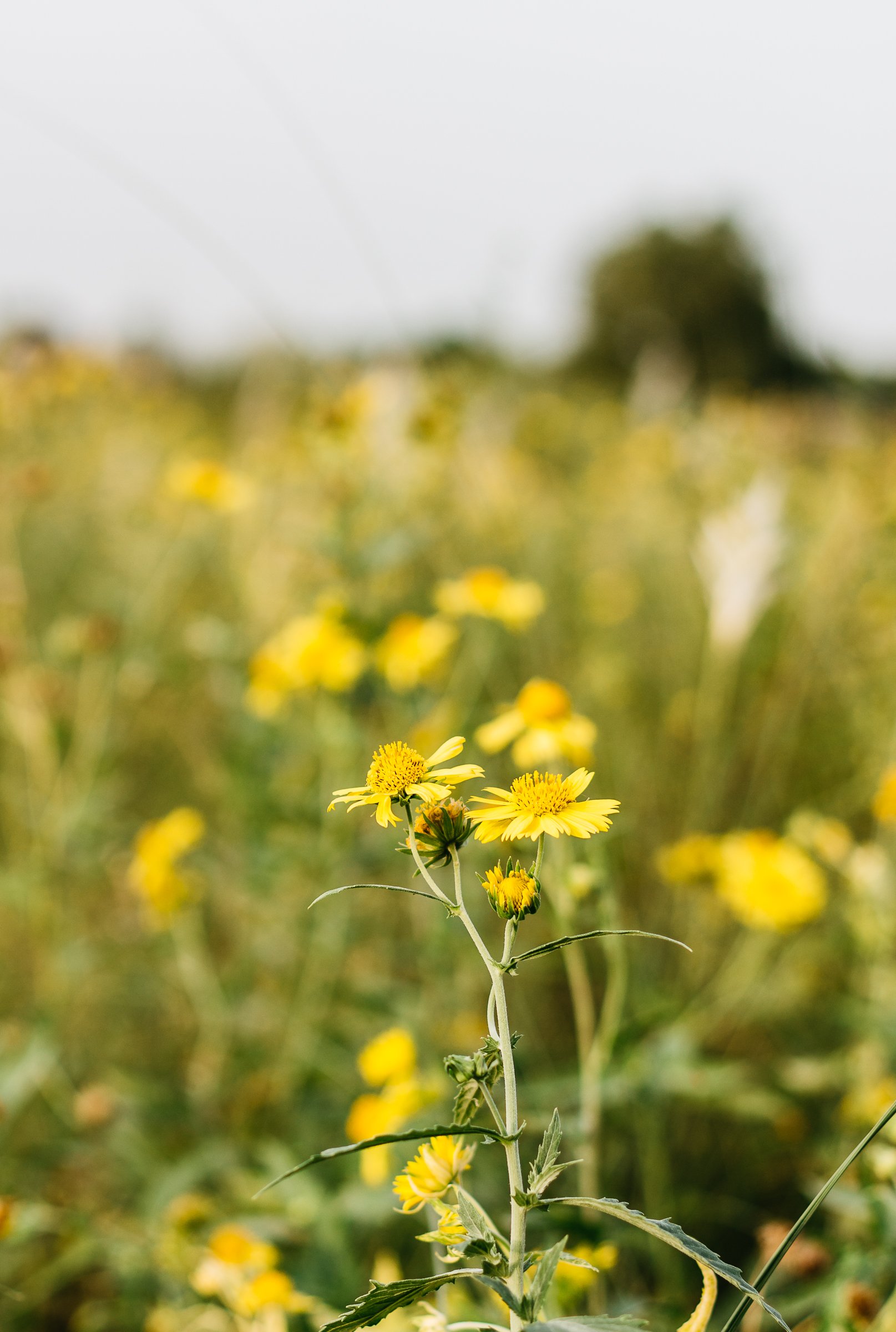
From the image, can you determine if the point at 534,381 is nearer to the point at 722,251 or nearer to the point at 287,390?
the point at 287,390

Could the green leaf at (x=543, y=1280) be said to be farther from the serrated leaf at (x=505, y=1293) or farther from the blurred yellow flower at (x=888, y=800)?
the blurred yellow flower at (x=888, y=800)

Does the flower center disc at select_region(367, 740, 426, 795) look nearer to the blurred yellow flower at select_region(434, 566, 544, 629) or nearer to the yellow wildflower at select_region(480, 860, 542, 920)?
the yellow wildflower at select_region(480, 860, 542, 920)

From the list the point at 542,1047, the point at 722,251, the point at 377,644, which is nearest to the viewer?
the point at 377,644

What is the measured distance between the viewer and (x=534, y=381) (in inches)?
227

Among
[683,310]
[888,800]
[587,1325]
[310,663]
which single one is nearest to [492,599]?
[310,663]

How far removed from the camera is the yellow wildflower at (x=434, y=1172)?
52 centimetres

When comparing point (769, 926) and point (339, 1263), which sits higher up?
point (769, 926)

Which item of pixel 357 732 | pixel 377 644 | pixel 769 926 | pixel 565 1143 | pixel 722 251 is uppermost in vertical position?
pixel 722 251

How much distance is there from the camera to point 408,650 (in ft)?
4.41

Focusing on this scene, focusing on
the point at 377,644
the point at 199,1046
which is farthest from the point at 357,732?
the point at 199,1046

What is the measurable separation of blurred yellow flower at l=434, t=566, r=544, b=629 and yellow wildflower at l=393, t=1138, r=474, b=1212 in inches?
34.7

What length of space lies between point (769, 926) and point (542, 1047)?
0.51 metres

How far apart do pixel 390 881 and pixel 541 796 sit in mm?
1127

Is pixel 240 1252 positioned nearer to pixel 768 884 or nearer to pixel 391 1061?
pixel 391 1061
